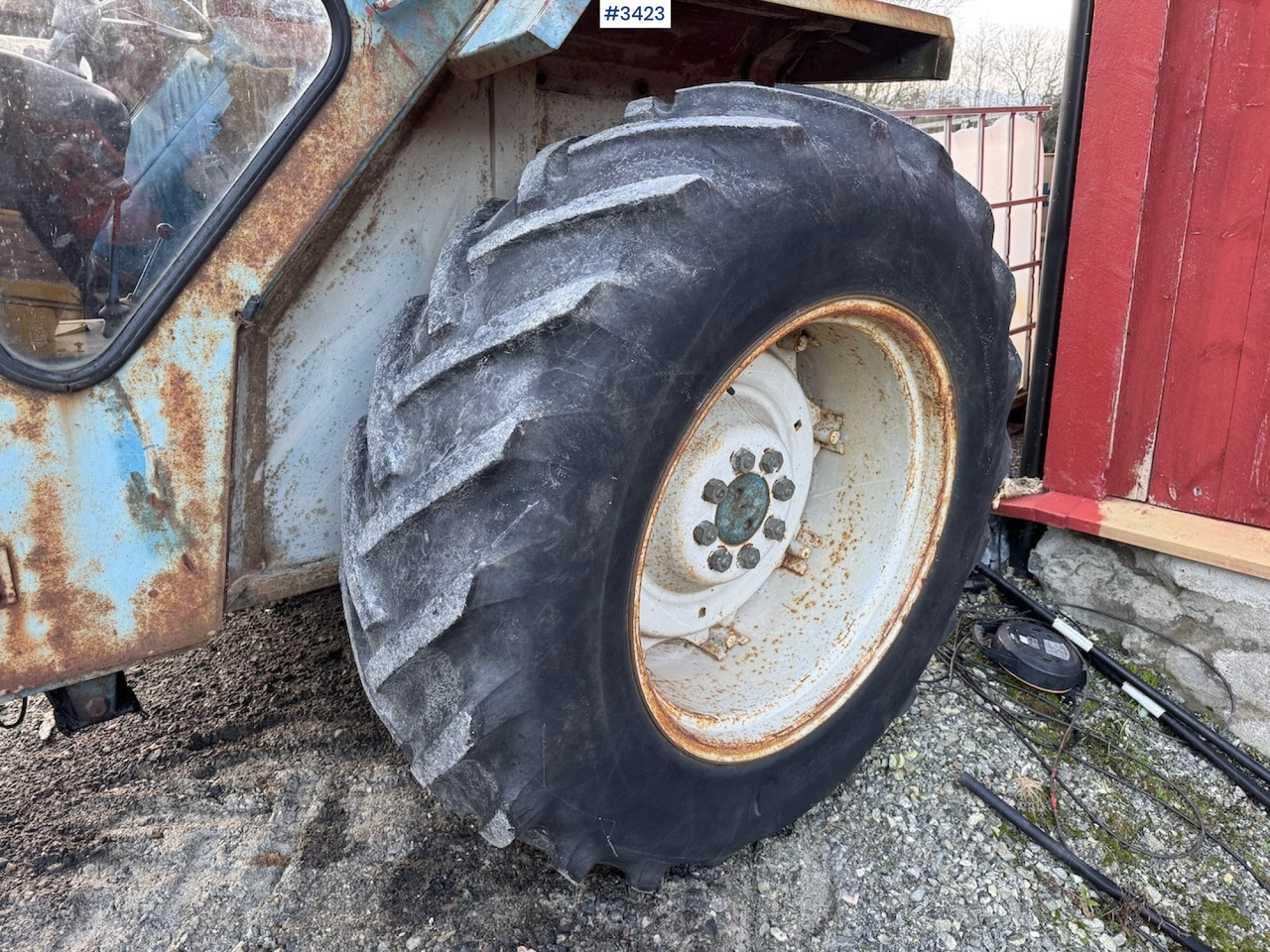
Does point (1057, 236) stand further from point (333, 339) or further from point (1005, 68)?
point (1005, 68)

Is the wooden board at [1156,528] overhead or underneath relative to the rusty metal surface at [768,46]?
Result: underneath

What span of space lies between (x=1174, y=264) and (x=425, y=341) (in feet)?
6.80

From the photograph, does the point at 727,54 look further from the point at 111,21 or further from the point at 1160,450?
the point at 1160,450

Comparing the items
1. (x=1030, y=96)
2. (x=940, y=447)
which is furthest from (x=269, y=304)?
(x=1030, y=96)

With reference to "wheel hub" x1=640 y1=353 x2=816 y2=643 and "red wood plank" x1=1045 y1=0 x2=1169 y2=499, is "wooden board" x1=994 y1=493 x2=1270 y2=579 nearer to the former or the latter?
"red wood plank" x1=1045 y1=0 x2=1169 y2=499

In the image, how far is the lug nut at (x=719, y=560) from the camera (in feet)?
5.36

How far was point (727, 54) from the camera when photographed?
187 cm

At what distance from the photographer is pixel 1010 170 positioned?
4469mm

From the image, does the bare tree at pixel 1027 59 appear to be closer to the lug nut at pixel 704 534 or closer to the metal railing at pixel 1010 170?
the metal railing at pixel 1010 170

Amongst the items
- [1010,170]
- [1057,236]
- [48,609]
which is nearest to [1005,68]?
[1010,170]

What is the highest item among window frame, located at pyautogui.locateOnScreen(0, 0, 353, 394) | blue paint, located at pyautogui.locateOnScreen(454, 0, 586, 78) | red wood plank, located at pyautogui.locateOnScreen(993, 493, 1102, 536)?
blue paint, located at pyautogui.locateOnScreen(454, 0, 586, 78)

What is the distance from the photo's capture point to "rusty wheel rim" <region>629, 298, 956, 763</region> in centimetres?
161

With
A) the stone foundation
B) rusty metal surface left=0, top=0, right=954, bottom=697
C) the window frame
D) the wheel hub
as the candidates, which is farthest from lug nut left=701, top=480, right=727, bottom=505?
the stone foundation

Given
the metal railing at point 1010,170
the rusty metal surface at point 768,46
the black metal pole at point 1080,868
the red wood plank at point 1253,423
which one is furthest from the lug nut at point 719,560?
the metal railing at point 1010,170
